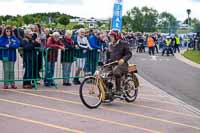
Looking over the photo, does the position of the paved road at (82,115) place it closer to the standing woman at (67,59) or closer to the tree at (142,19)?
the standing woman at (67,59)

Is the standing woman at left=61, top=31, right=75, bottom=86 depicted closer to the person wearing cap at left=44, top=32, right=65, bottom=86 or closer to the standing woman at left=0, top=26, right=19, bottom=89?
the person wearing cap at left=44, top=32, right=65, bottom=86

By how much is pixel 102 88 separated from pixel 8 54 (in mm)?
3527

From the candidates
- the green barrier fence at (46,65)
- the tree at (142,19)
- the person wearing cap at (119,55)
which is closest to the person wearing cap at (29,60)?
the green barrier fence at (46,65)

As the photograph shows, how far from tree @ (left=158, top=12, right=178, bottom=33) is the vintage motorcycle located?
52.9 metres

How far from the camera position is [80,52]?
16.3m

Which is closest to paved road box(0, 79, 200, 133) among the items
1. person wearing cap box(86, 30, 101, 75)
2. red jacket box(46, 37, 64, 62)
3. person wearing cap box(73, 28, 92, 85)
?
red jacket box(46, 37, 64, 62)

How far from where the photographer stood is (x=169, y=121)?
10469mm

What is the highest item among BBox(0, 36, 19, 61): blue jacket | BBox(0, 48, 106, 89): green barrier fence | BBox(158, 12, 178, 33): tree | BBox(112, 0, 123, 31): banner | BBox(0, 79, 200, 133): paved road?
BBox(158, 12, 178, 33): tree

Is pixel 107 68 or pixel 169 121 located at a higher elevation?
pixel 107 68

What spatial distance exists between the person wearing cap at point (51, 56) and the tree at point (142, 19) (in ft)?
172

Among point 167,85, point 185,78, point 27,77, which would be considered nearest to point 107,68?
point 27,77

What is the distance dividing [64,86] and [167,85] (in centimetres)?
382

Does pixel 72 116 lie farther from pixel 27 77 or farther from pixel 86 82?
pixel 27 77

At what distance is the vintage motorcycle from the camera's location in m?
11.8
